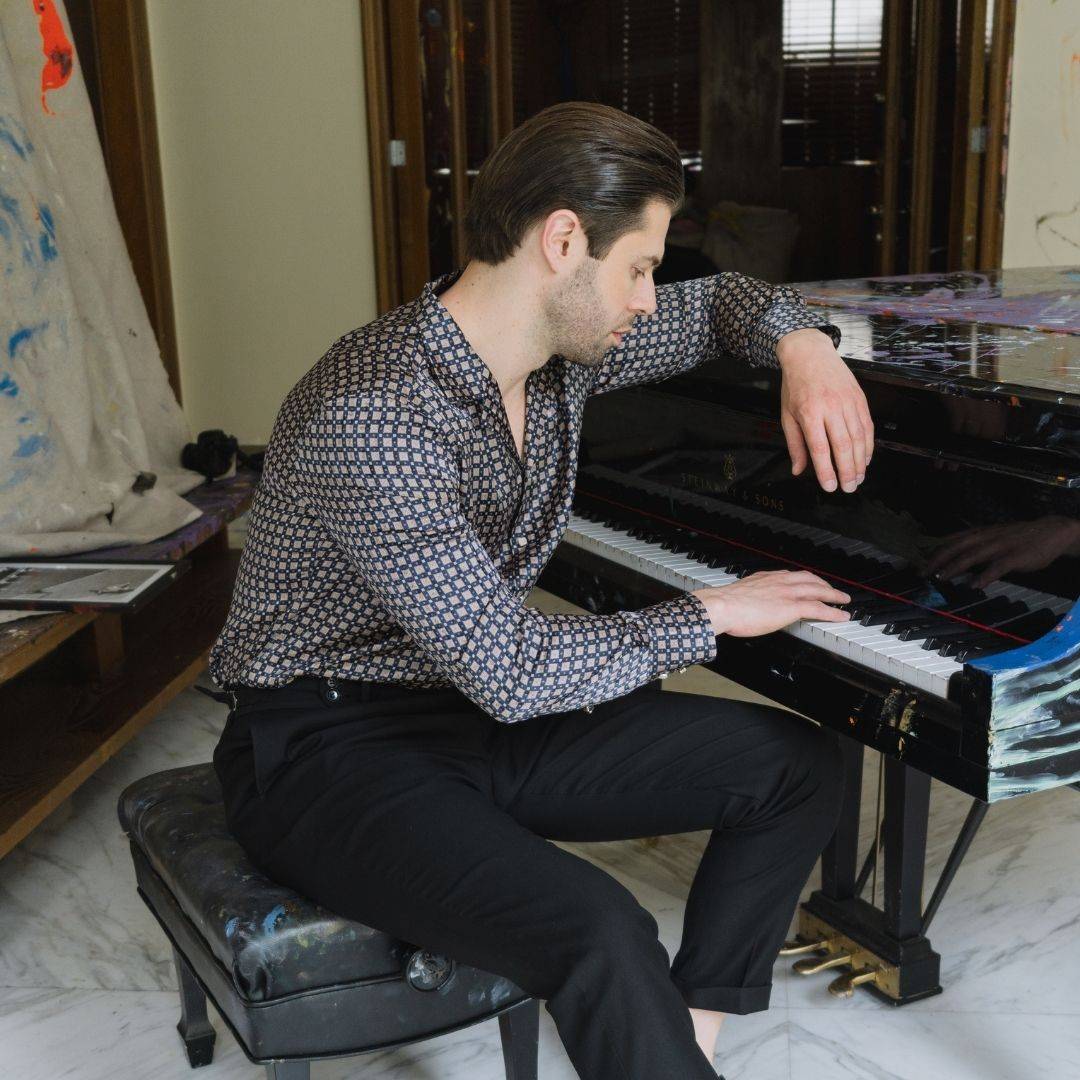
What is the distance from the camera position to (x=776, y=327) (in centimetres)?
179

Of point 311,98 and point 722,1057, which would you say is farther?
point 311,98

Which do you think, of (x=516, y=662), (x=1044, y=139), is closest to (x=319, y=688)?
(x=516, y=662)

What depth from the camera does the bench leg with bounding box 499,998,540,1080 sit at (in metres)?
1.61

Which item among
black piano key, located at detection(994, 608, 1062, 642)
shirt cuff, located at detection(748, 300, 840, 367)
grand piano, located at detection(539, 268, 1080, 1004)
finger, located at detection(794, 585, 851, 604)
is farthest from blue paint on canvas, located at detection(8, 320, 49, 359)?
black piano key, located at detection(994, 608, 1062, 642)

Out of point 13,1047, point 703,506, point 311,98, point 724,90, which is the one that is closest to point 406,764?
point 703,506

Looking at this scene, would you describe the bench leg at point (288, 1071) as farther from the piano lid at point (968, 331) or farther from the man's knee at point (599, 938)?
the piano lid at point (968, 331)

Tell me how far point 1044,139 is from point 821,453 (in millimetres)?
3727

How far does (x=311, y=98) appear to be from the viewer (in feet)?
15.5

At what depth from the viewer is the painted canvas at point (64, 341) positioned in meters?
2.70

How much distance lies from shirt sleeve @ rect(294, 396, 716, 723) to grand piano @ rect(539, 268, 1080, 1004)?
0.29 meters

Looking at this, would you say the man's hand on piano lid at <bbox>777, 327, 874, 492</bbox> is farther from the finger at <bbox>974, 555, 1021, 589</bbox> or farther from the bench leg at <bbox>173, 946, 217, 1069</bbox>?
the bench leg at <bbox>173, 946, 217, 1069</bbox>

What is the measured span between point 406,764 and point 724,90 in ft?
21.1

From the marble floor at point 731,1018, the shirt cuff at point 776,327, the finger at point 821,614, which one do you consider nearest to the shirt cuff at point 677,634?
the finger at point 821,614

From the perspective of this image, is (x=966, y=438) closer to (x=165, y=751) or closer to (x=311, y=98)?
(x=165, y=751)
